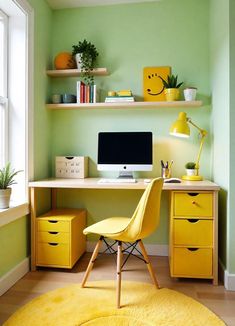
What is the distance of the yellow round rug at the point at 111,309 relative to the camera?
61.5 inches

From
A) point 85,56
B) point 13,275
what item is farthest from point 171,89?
point 13,275

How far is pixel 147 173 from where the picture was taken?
107 inches

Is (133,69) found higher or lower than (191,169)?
higher

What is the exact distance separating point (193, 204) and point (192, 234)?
0.24m

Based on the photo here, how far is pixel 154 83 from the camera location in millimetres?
2668

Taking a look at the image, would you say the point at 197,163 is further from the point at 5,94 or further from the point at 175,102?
the point at 5,94

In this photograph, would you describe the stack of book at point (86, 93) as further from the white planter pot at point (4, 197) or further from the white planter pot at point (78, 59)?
the white planter pot at point (4, 197)

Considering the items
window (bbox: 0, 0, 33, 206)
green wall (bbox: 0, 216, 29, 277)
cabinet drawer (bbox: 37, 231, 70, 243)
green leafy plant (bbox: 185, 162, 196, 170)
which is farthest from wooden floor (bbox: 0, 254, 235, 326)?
green leafy plant (bbox: 185, 162, 196, 170)

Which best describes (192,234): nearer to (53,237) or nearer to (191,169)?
(191,169)

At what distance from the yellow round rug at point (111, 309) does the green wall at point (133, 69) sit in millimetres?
902

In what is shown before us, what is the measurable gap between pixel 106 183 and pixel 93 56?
1340 millimetres

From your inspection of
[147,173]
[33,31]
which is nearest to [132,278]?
[147,173]

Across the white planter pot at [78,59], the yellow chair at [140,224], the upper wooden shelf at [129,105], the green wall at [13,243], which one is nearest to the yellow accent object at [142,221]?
the yellow chair at [140,224]

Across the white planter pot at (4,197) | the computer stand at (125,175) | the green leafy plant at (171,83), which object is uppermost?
the green leafy plant at (171,83)
